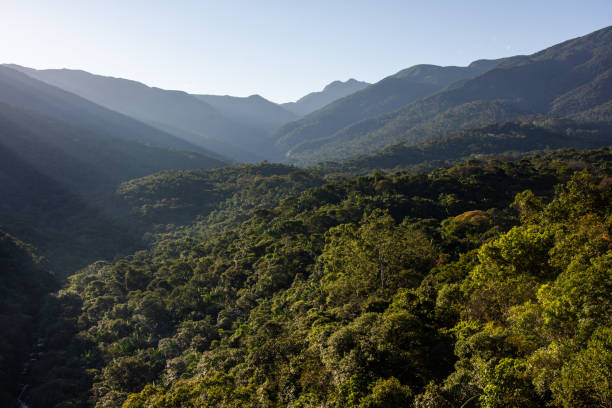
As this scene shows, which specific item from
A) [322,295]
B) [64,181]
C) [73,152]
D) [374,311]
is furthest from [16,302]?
[73,152]

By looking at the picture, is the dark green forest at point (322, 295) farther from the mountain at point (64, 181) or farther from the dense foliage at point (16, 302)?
the mountain at point (64, 181)

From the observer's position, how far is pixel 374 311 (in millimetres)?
21344

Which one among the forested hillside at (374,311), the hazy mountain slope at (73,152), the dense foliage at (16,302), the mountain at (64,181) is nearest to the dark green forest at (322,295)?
the forested hillside at (374,311)

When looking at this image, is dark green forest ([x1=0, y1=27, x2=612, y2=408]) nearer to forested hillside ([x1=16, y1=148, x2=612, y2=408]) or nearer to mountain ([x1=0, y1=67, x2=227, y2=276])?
forested hillside ([x1=16, y1=148, x2=612, y2=408])

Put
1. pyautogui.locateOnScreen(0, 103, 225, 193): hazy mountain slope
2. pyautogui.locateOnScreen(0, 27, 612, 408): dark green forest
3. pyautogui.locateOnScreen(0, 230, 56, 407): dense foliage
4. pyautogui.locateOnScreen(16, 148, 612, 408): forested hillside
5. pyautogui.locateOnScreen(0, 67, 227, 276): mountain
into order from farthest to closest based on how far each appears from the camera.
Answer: pyautogui.locateOnScreen(0, 103, 225, 193): hazy mountain slope
pyautogui.locateOnScreen(0, 67, 227, 276): mountain
pyautogui.locateOnScreen(0, 230, 56, 407): dense foliage
pyautogui.locateOnScreen(0, 27, 612, 408): dark green forest
pyautogui.locateOnScreen(16, 148, 612, 408): forested hillside

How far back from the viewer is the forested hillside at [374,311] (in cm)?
1193

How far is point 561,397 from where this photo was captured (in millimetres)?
9523

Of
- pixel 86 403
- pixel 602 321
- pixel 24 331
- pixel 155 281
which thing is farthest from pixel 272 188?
pixel 602 321

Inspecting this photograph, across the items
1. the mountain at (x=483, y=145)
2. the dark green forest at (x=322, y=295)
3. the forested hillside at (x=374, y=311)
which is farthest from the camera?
the mountain at (x=483, y=145)

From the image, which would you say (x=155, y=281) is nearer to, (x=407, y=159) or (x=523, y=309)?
(x=523, y=309)

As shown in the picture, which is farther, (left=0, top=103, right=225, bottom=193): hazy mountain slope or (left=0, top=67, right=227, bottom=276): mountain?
(left=0, top=103, right=225, bottom=193): hazy mountain slope

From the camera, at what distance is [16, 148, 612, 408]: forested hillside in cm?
1193

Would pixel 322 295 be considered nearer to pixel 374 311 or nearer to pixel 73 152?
pixel 374 311

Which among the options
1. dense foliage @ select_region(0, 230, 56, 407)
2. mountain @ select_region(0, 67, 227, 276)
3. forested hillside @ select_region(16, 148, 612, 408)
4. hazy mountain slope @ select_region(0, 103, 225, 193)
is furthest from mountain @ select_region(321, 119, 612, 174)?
dense foliage @ select_region(0, 230, 56, 407)
